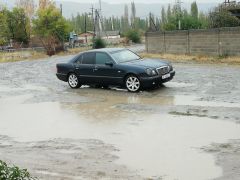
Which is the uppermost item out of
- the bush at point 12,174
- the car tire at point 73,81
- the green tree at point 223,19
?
the green tree at point 223,19

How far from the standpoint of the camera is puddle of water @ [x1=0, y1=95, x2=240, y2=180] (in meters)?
7.56

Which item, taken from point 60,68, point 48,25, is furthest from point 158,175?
point 48,25

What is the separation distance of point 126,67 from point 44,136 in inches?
229

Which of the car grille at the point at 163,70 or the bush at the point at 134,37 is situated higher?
the bush at the point at 134,37

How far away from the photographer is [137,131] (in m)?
10.0

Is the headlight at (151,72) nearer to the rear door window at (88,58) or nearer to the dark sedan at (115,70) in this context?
the dark sedan at (115,70)

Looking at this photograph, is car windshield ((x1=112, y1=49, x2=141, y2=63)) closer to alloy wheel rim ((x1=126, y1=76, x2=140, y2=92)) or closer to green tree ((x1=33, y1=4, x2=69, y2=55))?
alloy wheel rim ((x1=126, y1=76, x2=140, y2=92))

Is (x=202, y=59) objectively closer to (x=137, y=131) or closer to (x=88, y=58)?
(x=88, y=58)

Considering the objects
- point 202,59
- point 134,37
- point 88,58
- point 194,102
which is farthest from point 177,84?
point 134,37

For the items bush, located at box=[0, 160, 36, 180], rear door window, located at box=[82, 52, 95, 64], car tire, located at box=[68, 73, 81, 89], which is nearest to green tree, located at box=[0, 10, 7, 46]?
car tire, located at box=[68, 73, 81, 89]

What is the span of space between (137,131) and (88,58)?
7.21 m

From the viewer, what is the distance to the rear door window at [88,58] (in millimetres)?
16547

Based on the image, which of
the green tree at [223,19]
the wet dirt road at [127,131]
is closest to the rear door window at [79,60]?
the wet dirt road at [127,131]

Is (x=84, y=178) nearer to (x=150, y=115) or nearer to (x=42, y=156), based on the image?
(x=42, y=156)
